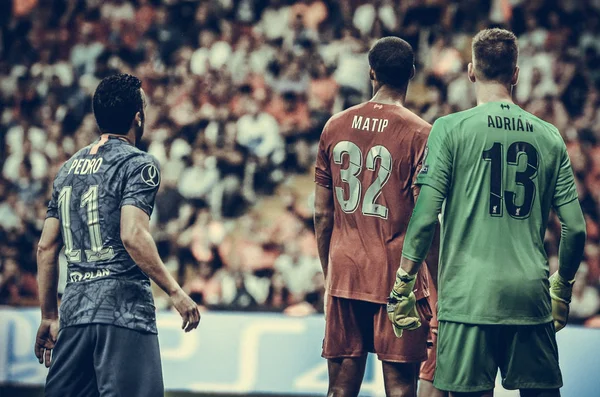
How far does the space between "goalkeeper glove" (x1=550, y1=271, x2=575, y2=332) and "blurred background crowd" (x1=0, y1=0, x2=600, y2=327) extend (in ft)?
21.1

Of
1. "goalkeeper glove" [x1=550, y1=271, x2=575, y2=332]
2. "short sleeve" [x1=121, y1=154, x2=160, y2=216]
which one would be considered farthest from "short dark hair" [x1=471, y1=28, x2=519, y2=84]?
"short sleeve" [x1=121, y1=154, x2=160, y2=216]

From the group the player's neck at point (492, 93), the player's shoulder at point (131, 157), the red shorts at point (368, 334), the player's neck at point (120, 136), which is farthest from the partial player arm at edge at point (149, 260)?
the player's neck at point (492, 93)

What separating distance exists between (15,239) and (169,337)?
440cm

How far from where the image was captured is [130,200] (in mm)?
4535

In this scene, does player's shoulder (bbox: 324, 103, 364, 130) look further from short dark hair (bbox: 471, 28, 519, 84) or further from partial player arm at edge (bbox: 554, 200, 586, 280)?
partial player arm at edge (bbox: 554, 200, 586, 280)

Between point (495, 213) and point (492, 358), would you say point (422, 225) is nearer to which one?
point (495, 213)

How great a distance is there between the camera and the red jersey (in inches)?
192

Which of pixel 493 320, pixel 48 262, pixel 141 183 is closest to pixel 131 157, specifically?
pixel 141 183

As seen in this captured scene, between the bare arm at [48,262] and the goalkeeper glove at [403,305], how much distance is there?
1761mm

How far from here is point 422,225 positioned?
426 centimetres

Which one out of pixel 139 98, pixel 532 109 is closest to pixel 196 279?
pixel 532 109

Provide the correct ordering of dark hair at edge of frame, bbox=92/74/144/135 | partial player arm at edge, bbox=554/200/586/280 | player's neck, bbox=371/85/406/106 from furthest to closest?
player's neck, bbox=371/85/406/106 → dark hair at edge of frame, bbox=92/74/144/135 → partial player arm at edge, bbox=554/200/586/280

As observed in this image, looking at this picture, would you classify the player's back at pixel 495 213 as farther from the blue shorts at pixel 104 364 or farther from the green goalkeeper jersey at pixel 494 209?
the blue shorts at pixel 104 364

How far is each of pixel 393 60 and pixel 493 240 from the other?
1.24 meters
